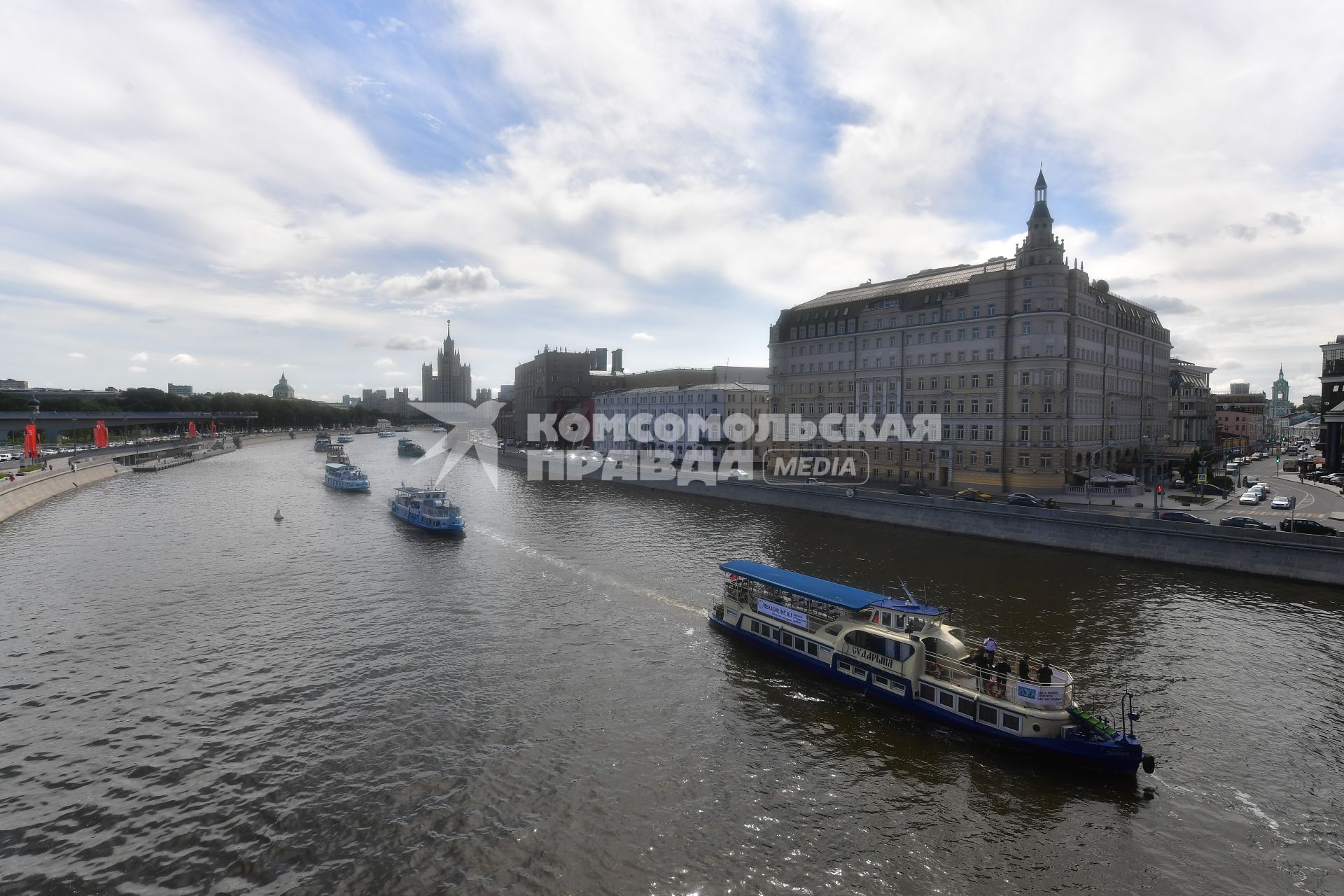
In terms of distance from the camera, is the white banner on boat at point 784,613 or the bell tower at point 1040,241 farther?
the bell tower at point 1040,241

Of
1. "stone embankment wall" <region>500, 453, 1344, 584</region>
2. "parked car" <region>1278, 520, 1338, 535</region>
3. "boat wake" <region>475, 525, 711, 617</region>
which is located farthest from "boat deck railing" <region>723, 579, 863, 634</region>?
"parked car" <region>1278, 520, 1338, 535</region>

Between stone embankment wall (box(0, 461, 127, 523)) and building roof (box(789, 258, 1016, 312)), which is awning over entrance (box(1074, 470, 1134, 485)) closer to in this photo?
building roof (box(789, 258, 1016, 312))

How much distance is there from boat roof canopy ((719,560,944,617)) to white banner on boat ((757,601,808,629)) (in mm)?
1034

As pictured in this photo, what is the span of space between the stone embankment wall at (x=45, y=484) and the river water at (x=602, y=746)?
36.6 meters

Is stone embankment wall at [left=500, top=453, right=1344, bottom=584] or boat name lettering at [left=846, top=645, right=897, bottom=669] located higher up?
stone embankment wall at [left=500, top=453, right=1344, bottom=584]

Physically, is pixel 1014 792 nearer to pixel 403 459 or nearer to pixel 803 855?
pixel 803 855

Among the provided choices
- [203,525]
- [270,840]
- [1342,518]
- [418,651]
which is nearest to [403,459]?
[203,525]

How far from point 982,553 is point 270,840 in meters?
54.3

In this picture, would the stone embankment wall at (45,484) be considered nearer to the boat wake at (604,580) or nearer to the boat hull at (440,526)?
the boat hull at (440,526)

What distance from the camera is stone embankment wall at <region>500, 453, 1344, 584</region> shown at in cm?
4638

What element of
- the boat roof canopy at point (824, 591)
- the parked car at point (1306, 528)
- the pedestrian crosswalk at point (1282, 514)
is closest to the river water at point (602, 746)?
the boat roof canopy at point (824, 591)

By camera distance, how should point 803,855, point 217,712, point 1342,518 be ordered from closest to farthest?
point 803,855 → point 217,712 → point 1342,518

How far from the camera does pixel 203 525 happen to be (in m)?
71.4

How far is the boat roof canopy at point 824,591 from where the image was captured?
1222 inches
